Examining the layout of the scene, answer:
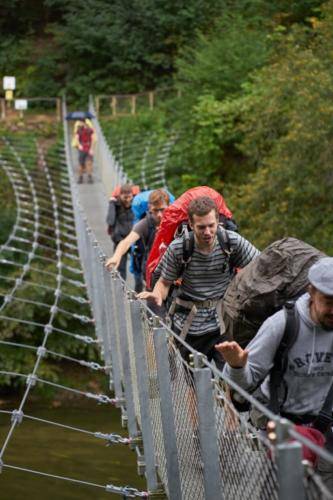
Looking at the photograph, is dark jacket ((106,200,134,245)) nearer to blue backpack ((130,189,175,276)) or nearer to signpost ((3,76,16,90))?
blue backpack ((130,189,175,276))

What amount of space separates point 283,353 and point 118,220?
6805 mm

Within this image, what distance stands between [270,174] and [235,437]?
13.5 meters

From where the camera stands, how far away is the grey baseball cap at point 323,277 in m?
3.06

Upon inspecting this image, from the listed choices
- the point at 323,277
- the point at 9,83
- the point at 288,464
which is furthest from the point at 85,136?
the point at 288,464

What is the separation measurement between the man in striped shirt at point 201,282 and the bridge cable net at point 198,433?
208 millimetres

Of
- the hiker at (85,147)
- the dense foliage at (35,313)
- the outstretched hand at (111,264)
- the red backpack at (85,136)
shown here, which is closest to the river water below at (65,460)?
the dense foliage at (35,313)

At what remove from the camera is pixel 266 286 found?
12.2 ft

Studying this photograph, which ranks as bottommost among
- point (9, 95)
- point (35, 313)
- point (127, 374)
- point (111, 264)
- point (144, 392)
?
point (35, 313)

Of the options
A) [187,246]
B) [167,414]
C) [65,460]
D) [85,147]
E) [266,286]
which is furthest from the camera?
[85,147]

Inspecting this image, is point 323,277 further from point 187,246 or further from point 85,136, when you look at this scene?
point 85,136

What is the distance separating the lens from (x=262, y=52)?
933 inches

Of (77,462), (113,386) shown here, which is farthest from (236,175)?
(113,386)

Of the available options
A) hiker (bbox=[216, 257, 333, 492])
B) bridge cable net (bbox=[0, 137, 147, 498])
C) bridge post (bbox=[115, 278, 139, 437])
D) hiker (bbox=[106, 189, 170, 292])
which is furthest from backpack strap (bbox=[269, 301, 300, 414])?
bridge cable net (bbox=[0, 137, 147, 498])

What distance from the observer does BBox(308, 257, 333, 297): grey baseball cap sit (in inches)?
120
